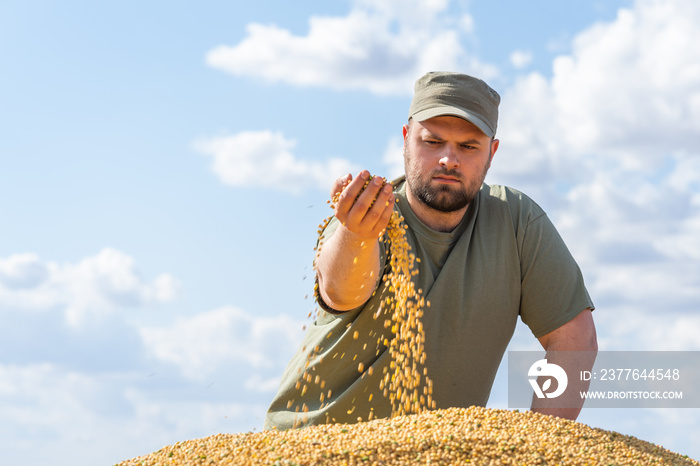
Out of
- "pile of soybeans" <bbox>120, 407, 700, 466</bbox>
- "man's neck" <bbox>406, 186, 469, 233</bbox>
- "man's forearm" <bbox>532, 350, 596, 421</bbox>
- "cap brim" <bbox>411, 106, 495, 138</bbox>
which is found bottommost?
"pile of soybeans" <bbox>120, 407, 700, 466</bbox>

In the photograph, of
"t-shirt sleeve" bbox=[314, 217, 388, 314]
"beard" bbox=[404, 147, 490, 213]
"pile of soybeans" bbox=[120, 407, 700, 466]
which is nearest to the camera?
"pile of soybeans" bbox=[120, 407, 700, 466]

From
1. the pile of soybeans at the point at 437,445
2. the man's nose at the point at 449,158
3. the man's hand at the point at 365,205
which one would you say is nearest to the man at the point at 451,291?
the man's nose at the point at 449,158

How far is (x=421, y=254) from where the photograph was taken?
3.79 m

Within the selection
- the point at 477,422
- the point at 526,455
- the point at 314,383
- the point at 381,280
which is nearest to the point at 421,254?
the point at 381,280

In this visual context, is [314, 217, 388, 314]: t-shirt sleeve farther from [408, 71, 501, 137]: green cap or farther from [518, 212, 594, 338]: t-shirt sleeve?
[518, 212, 594, 338]: t-shirt sleeve

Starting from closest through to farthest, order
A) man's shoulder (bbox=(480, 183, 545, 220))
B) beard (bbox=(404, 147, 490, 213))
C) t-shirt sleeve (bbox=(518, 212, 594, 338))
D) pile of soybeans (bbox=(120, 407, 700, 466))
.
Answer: pile of soybeans (bbox=(120, 407, 700, 466)) → beard (bbox=(404, 147, 490, 213)) → t-shirt sleeve (bbox=(518, 212, 594, 338)) → man's shoulder (bbox=(480, 183, 545, 220))

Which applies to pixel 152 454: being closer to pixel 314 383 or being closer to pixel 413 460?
pixel 314 383

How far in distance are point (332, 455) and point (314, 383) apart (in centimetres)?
106

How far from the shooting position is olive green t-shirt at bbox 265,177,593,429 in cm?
363

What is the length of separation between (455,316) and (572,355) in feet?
2.00

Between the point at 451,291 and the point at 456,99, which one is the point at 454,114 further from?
the point at 451,291

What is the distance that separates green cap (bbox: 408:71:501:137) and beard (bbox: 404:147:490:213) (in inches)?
9.8

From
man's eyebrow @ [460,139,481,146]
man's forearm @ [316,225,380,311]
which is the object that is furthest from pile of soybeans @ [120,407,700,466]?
man's eyebrow @ [460,139,481,146]

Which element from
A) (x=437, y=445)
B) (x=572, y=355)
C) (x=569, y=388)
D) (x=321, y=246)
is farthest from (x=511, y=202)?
(x=437, y=445)
